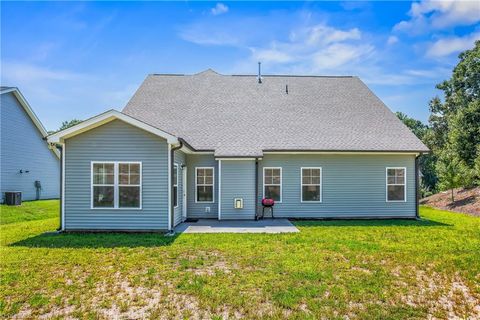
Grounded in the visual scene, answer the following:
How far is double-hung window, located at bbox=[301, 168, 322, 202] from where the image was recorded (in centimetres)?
1391

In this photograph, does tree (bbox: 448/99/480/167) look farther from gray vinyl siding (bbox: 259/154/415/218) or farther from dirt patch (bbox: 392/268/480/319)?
dirt patch (bbox: 392/268/480/319)

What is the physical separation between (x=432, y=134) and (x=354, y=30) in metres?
26.4

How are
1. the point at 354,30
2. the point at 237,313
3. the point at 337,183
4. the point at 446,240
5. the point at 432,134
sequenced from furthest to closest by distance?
1. the point at 432,134
2. the point at 337,183
3. the point at 354,30
4. the point at 446,240
5. the point at 237,313

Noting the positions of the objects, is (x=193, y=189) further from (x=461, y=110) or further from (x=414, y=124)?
(x=414, y=124)

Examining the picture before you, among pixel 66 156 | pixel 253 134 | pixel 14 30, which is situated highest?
pixel 14 30

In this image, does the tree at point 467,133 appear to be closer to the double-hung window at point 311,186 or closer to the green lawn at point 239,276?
the double-hung window at point 311,186

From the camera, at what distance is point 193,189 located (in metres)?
13.8

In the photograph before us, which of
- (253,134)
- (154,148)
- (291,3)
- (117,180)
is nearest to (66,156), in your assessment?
(117,180)

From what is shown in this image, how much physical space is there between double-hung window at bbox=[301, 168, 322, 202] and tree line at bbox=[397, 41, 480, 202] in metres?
10.8

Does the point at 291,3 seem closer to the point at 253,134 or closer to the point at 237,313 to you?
the point at 253,134

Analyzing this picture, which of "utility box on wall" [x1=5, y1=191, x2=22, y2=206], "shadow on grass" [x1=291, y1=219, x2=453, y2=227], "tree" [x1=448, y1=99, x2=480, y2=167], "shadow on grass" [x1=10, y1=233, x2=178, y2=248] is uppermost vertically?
"tree" [x1=448, y1=99, x2=480, y2=167]

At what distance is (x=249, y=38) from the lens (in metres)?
14.0

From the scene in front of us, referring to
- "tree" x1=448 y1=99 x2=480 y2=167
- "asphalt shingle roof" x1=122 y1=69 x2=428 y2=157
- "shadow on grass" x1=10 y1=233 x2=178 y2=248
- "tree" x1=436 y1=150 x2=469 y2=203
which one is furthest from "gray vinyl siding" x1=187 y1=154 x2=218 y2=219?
"tree" x1=448 y1=99 x2=480 y2=167

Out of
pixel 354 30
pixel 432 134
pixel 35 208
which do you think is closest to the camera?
pixel 354 30
